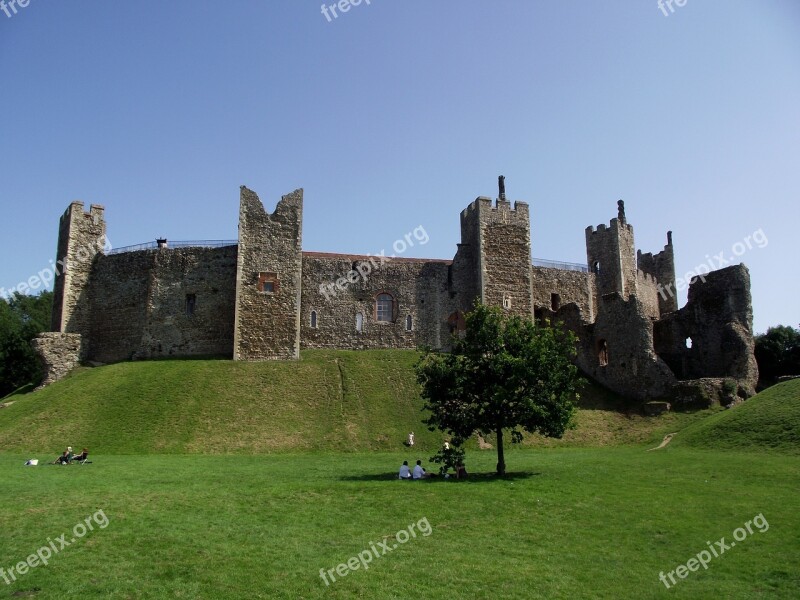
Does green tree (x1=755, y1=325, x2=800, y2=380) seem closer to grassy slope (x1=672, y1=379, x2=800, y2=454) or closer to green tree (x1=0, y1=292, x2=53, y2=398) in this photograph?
grassy slope (x1=672, y1=379, x2=800, y2=454)

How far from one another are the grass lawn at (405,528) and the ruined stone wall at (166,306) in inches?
886

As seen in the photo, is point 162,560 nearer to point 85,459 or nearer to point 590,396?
point 85,459

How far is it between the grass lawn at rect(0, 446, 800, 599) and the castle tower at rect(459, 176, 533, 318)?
82.7 feet

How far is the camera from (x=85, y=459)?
26.8 meters

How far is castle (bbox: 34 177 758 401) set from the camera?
4378 centimetres

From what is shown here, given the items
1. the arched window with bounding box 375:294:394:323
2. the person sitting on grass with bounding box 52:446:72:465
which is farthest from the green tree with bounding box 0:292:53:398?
the person sitting on grass with bounding box 52:446:72:465

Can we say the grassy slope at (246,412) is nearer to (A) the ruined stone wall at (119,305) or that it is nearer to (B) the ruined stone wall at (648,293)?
(A) the ruined stone wall at (119,305)

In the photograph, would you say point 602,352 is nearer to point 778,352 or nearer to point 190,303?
point 778,352

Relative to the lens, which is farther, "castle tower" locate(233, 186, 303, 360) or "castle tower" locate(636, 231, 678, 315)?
"castle tower" locate(636, 231, 678, 315)

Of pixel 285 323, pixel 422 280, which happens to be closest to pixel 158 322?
pixel 285 323

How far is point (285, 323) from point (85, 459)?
19123mm

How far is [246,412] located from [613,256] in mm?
36119

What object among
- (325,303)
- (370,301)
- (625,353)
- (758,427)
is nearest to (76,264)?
(325,303)

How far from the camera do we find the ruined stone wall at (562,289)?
53469 millimetres
